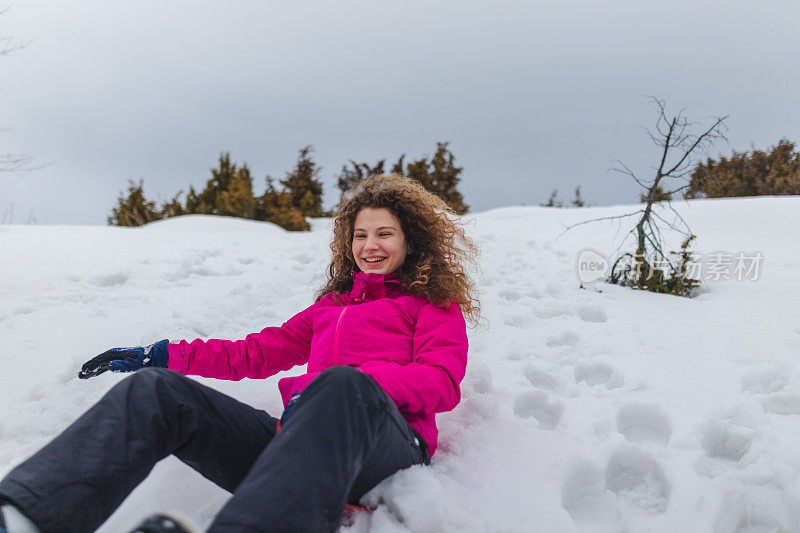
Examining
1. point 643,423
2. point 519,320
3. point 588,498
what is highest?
point 519,320

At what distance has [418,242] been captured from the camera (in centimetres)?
234

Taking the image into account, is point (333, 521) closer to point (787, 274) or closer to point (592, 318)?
point (592, 318)

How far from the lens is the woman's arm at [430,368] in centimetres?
161

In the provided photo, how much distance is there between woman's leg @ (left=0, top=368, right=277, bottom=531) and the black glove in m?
0.47

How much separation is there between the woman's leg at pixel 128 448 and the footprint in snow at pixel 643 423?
1.62 m

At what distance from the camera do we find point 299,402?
135 centimetres

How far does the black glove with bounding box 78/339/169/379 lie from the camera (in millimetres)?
1875

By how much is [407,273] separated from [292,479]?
4.02ft

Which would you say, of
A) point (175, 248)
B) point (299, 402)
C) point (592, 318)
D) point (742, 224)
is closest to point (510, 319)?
point (592, 318)

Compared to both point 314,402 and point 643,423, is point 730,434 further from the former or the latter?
point 314,402

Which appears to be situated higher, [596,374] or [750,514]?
[596,374]

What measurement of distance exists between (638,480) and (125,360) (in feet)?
7.06

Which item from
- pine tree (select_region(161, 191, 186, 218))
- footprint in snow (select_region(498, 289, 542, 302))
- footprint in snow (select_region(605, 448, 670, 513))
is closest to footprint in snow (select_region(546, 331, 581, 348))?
footprint in snow (select_region(498, 289, 542, 302))

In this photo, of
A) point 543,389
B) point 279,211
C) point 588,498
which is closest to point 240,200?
point 279,211
